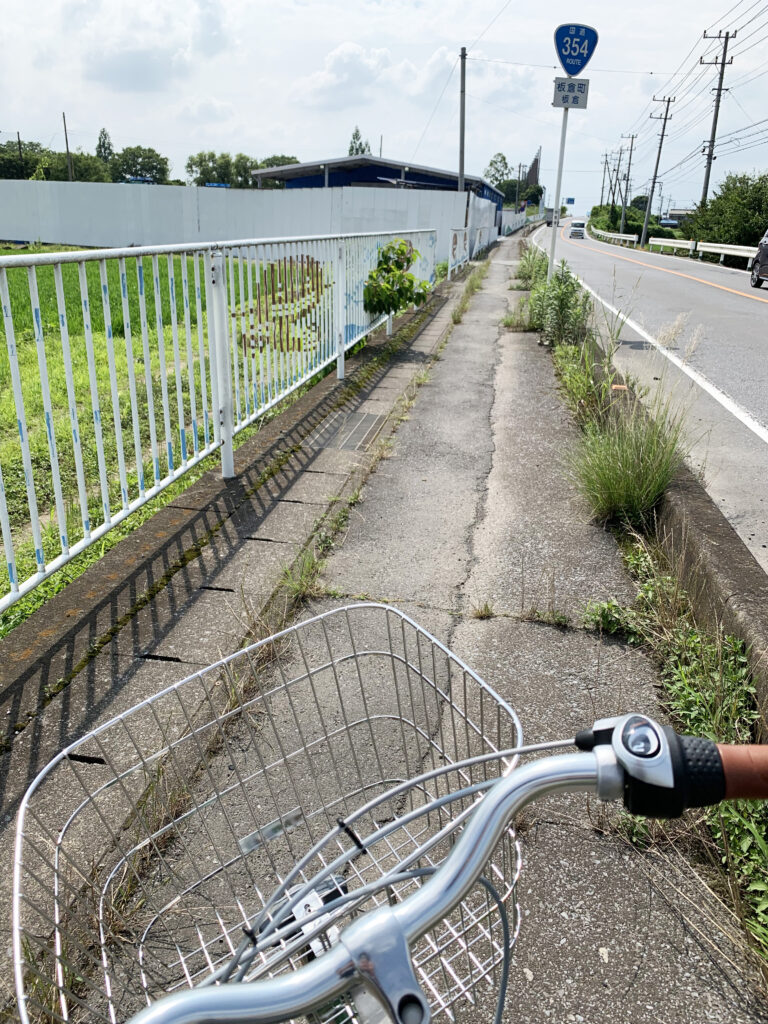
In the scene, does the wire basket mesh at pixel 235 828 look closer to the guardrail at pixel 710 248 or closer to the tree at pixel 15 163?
the guardrail at pixel 710 248

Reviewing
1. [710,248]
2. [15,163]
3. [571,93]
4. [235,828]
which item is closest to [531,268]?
[571,93]

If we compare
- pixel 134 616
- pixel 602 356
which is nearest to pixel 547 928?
pixel 134 616

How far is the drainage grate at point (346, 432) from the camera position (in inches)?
224

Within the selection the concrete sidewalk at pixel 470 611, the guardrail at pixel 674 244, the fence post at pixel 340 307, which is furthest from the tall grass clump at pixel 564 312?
the guardrail at pixel 674 244

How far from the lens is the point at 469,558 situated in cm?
400

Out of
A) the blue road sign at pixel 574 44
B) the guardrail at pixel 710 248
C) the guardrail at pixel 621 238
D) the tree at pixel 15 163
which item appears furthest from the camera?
the tree at pixel 15 163

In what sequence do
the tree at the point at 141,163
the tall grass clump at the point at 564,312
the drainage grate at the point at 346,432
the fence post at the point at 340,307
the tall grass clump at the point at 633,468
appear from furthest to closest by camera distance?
the tree at the point at 141,163, the tall grass clump at the point at 564,312, the fence post at the point at 340,307, the drainage grate at the point at 346,432, the tall grass clump at the point at 633,468

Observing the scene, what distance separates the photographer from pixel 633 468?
413cm

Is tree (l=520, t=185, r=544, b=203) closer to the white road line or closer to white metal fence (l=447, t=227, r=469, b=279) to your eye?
white metal fence (l=447, t=227, r=469, b=279)

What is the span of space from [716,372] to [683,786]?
8.14 meters

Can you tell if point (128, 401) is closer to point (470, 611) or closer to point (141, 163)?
point (470, 611)

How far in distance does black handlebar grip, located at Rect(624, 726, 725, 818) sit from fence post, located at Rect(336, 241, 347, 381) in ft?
22.9

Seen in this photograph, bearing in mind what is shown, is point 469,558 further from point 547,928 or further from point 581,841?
point 547,928

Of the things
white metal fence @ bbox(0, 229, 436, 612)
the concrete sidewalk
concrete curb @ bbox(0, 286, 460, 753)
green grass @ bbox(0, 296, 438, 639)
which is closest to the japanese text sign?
white metal fence @ bbox(0, 229, 436, 612)
